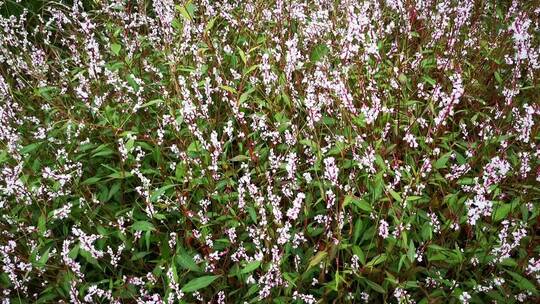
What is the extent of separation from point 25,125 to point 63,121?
1.62ft

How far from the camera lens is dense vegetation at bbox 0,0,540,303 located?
9.00ft

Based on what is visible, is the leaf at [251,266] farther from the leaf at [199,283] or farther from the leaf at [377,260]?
the leaf at [377,260]

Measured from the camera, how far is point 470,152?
3.05m

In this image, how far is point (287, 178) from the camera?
10.1 feet

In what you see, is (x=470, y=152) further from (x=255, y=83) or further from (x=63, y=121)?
(x=63, y=121)

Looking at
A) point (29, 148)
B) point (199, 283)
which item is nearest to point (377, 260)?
point (199, 283)

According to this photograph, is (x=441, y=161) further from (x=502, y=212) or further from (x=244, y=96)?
(x=244, y=96)

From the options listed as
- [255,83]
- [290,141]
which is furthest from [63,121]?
[290,141]

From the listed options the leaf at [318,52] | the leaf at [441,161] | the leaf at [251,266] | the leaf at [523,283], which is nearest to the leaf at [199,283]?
the leaf at [251,266]

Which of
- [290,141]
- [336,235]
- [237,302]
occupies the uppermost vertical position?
[290,141]

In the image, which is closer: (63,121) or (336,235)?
(336,235)

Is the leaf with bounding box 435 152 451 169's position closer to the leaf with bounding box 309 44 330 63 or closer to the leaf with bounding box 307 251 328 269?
the leaf with bounding box 307 251 328 269

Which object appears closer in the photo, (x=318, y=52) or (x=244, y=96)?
(x=244, y=96)

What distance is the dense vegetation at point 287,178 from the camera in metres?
2.74
